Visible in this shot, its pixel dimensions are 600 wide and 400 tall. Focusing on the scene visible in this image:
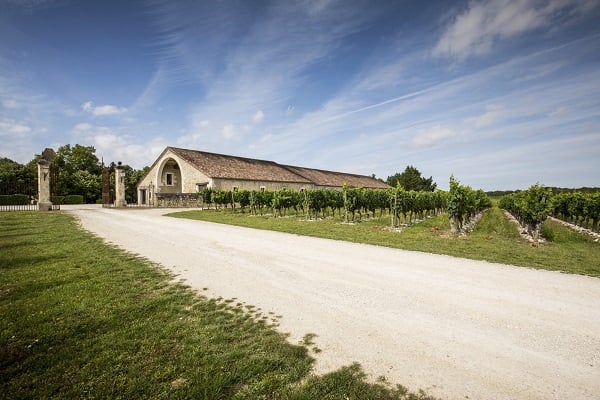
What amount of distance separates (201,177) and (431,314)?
102 ft

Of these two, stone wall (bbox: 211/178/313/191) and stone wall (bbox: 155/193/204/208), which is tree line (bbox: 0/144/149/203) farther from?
stone wall (bbox: 211/178/313/191)

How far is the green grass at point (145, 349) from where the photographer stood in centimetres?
244

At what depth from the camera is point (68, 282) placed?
5250 millimetres

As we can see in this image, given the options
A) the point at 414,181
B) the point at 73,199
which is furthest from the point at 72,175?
the point at 414,181

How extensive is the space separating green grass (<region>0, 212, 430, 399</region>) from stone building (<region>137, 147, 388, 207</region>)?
25613 mm

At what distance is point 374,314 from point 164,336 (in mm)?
2839

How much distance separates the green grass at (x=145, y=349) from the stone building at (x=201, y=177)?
25613 mm

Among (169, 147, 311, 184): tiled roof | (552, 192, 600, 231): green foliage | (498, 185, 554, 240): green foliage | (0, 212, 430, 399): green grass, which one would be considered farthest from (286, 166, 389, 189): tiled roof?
(0, 212, 430, 399): green grass

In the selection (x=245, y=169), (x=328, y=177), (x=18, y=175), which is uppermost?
(x=245, y=169)

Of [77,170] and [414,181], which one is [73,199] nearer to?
[77,170]

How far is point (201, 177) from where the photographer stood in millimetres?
31641

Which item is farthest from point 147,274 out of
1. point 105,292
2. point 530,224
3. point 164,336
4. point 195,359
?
point 530,224

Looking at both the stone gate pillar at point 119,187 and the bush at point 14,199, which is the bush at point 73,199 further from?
the stone gate pillar at point 119,187

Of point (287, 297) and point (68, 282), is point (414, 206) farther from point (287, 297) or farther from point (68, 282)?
point (68, 282)
